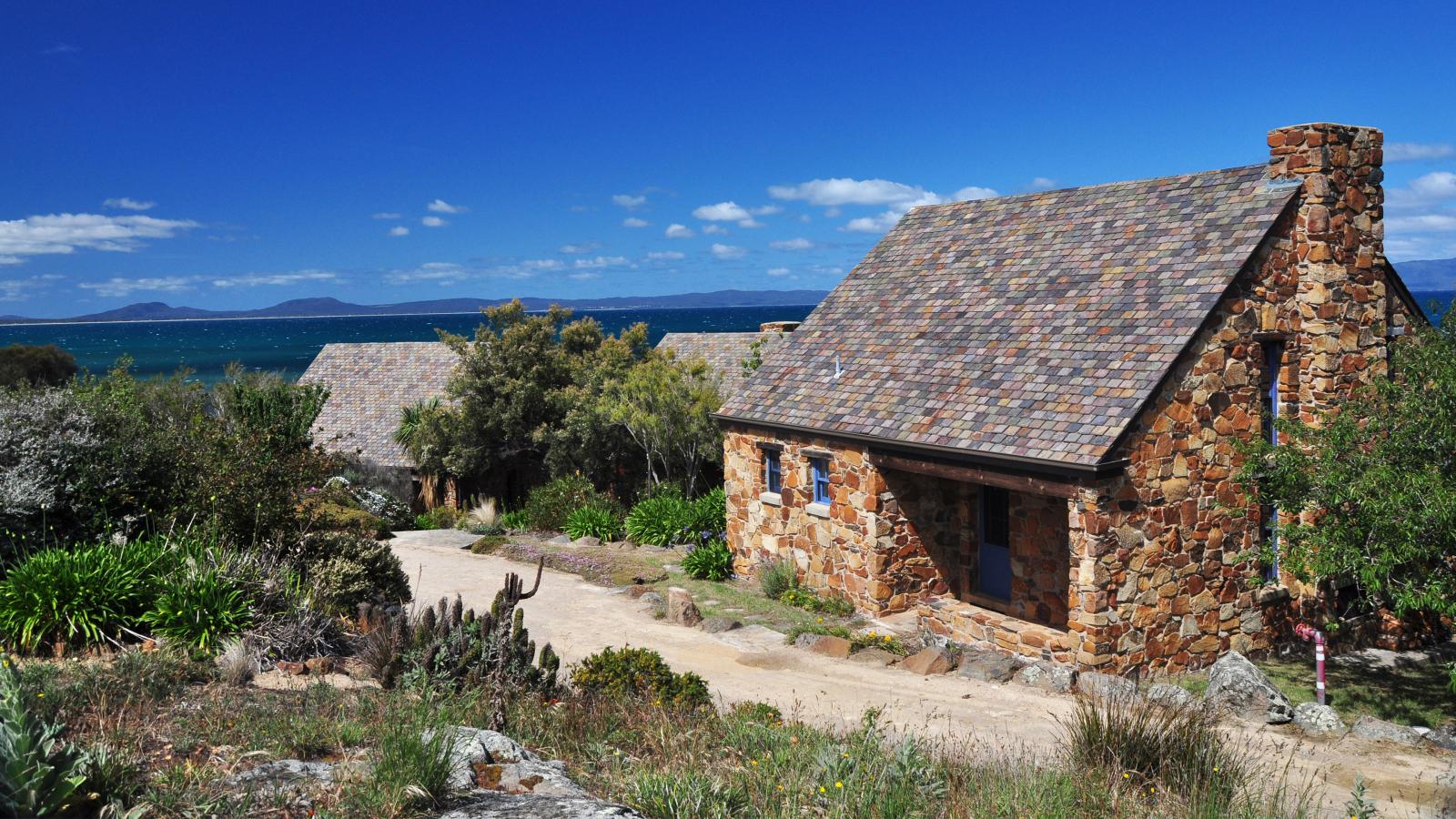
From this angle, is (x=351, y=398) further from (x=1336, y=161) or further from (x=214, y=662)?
(x=1336, y=161)

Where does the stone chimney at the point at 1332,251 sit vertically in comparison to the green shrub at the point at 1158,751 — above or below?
above

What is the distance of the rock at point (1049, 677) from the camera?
1359 centimetres

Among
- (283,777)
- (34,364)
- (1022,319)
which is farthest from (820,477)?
(34,364)

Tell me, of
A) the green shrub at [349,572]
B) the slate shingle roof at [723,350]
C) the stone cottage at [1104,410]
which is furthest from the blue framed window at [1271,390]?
the slate shingle roof at [723,350]

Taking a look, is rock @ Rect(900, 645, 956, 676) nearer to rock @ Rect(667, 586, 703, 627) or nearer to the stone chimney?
rock @ Rect(667, 586, 703, 627)

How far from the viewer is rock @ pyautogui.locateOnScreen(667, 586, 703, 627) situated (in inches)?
680

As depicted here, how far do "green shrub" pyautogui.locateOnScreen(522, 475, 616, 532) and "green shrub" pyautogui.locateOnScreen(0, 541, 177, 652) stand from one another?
15.2 meters

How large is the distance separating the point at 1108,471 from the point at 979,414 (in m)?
2.51

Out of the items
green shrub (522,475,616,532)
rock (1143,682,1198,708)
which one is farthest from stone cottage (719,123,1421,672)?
green shrub (522,475,616,532)

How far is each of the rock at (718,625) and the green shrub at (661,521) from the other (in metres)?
6.40

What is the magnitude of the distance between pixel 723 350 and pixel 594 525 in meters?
8.41

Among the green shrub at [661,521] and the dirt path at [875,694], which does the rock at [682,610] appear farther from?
the green shrub at [661,521]

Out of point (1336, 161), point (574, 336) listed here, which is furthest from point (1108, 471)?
point (574, 336)

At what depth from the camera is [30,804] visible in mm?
5426
